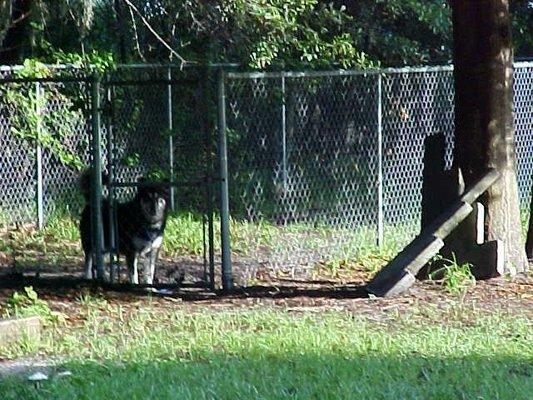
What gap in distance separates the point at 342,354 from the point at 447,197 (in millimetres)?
4049

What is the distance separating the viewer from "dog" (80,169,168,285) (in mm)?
12734

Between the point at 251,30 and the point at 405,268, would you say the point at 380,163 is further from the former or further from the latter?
the point at 405,268

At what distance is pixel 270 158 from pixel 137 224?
2839 millimetres

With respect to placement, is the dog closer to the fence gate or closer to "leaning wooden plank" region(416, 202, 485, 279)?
the fence gate

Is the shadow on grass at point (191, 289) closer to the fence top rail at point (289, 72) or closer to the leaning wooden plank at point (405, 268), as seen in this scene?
the leaning wooden plank at point (405, 268)

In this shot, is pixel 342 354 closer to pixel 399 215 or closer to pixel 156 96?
pixel 399 215

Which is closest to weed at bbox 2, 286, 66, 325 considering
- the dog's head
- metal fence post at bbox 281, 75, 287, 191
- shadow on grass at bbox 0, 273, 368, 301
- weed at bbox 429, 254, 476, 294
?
shadow on grass at bbox 0, 273, 368, 301

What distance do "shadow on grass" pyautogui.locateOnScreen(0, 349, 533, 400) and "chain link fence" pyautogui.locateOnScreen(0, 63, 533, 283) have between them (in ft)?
15.8

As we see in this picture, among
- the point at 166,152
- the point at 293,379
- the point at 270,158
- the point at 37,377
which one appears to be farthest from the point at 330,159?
the point at 37,377

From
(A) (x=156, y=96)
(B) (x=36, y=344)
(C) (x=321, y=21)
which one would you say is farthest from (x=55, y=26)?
(B) (x=36, y=344)

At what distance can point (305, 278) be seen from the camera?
13172 millimetres

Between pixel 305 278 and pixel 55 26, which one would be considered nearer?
pixel 305 278

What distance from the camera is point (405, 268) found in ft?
38.3

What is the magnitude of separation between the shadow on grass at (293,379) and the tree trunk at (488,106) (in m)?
4.02
